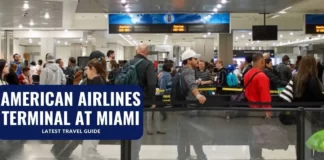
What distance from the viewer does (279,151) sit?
5.77m

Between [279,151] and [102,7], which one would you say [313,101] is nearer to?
[279,151]

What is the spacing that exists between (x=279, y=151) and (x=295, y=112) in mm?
1183

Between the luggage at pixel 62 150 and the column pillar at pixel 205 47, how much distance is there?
25.3 m

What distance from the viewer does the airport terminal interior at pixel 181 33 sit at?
5.27m

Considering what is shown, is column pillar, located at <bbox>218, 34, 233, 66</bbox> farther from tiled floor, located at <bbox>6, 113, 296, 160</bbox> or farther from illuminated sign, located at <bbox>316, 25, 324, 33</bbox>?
tiled floor, located at <bbox>6, 113, 296, 160</bbox>

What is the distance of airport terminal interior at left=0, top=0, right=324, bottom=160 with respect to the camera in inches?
208

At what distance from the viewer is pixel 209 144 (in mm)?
6316

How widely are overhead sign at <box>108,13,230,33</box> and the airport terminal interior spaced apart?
0.13 feet

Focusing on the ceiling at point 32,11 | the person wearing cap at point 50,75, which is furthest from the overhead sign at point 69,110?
the ceiling at point 32,11

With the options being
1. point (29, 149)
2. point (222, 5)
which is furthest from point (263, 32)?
point (29, 149)

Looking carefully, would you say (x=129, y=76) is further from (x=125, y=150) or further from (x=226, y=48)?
(x=226, y=48)

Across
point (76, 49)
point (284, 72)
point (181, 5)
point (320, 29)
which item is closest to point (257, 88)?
point (284, 72)

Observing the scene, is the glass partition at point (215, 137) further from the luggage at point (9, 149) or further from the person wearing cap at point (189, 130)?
the luggage at point (9, 149)

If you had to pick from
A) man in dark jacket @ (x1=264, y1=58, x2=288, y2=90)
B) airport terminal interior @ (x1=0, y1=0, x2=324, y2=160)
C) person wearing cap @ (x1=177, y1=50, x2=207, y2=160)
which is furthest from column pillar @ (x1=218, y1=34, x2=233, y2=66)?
person wearing cap @ (x1=177, y1=50, x2=207, y2=160)
